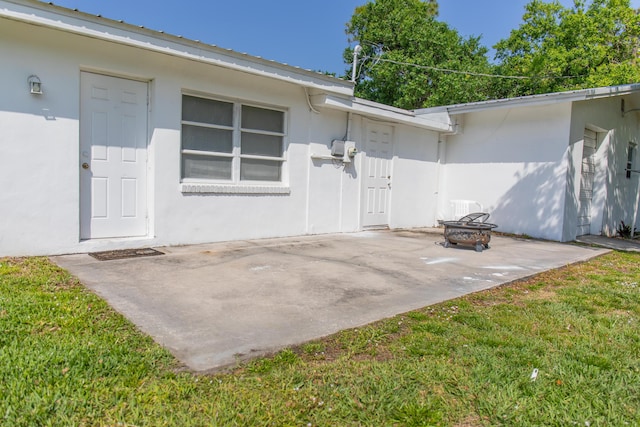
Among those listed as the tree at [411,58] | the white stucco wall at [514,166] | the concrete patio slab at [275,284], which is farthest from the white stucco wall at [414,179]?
the tree at [411,58]

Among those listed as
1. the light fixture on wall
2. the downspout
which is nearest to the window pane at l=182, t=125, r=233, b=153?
the light fixture on wall

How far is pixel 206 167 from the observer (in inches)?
272

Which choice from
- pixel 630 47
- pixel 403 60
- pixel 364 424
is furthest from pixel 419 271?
pixel 630 47

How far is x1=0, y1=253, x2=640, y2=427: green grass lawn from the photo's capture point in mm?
2145

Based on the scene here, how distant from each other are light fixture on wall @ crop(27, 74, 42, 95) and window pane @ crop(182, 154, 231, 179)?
6.70 ft

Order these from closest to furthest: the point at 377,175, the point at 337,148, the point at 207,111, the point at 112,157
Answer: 1. the point at 112,157
2. the point at 207,111
3. the point at 337,148
4. the point at 377,175

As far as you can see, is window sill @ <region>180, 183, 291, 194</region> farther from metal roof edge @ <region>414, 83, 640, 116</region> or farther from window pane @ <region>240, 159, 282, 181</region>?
metal roof edge @ <region>414, 83, 640, 116</region>

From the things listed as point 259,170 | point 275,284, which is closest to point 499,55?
point 259,170

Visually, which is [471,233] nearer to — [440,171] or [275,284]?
[275,284]

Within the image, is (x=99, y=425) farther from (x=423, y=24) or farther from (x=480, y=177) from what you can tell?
(x=423, y=24)

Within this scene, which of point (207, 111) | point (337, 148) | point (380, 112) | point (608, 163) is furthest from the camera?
point (608, 163)

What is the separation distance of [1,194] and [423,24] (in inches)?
840

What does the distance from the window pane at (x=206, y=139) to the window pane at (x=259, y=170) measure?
0.43m

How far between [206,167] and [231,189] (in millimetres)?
533
